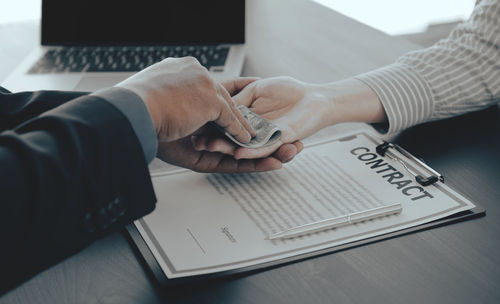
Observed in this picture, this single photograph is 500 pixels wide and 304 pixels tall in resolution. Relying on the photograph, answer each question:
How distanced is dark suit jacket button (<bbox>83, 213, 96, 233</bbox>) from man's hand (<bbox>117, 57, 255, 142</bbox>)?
0.16 meters

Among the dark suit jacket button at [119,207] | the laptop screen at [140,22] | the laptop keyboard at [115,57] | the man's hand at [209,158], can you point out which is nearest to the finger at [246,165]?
the man's hand at [209,158]

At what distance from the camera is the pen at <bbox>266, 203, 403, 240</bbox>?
666mm

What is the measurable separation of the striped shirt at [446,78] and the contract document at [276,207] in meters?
0.17

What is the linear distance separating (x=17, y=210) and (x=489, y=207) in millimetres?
666

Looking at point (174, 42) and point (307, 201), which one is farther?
point (174, 42)

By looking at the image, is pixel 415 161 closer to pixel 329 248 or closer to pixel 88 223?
pixel 329 248

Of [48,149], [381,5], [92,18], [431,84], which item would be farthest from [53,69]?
[381,5]

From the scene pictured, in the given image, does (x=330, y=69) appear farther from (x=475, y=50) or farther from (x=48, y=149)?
(x=48, y=149)

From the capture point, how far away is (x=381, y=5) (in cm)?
369

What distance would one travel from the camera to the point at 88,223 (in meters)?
0.57

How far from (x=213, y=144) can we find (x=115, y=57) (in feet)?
1.88

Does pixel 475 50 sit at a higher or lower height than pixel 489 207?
higher

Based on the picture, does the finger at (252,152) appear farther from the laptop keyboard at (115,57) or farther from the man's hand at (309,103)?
the laptop keyboard at (115,57)

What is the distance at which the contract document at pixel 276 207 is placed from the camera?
0.65 meters
